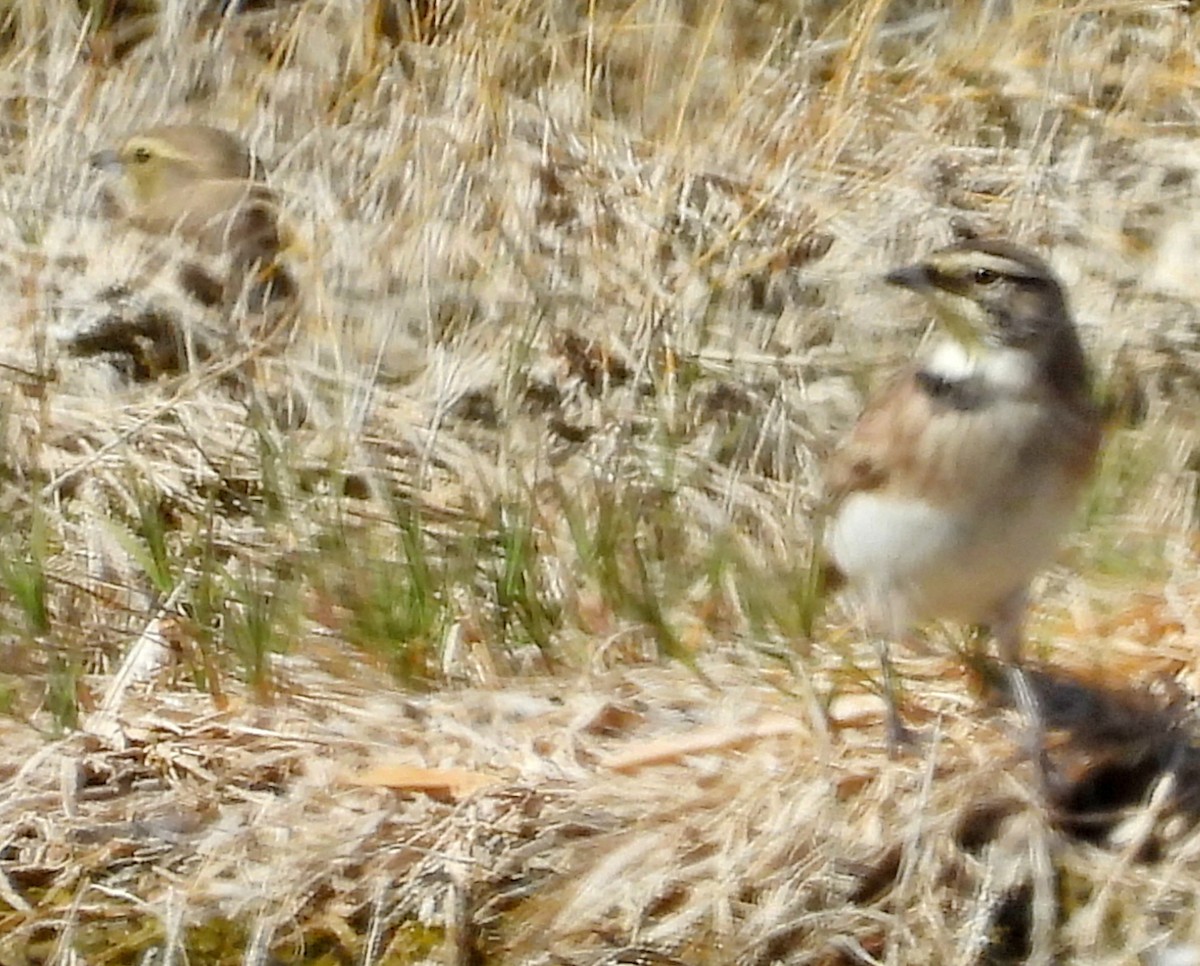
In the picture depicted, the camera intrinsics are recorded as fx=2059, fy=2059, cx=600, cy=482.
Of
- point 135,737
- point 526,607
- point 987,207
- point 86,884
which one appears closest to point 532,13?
point 987,207

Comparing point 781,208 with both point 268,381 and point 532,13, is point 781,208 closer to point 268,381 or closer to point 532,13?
point 532,13

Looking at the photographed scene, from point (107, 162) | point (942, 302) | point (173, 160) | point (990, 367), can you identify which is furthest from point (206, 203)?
point (990, 367)

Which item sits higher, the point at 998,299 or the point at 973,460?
the point at 998,299

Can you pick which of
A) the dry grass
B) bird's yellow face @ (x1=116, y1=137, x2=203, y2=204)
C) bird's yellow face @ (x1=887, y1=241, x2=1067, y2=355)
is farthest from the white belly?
bird's yellow face @ (x1=116, y1=137, x2=203, y2=204)

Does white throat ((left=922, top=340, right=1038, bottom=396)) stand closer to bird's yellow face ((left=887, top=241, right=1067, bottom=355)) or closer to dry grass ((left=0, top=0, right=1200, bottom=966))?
bird's yellow face ((left=887, top=241, right=1067, bottom=355))

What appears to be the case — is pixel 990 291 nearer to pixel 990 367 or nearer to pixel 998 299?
pixel 998 299
